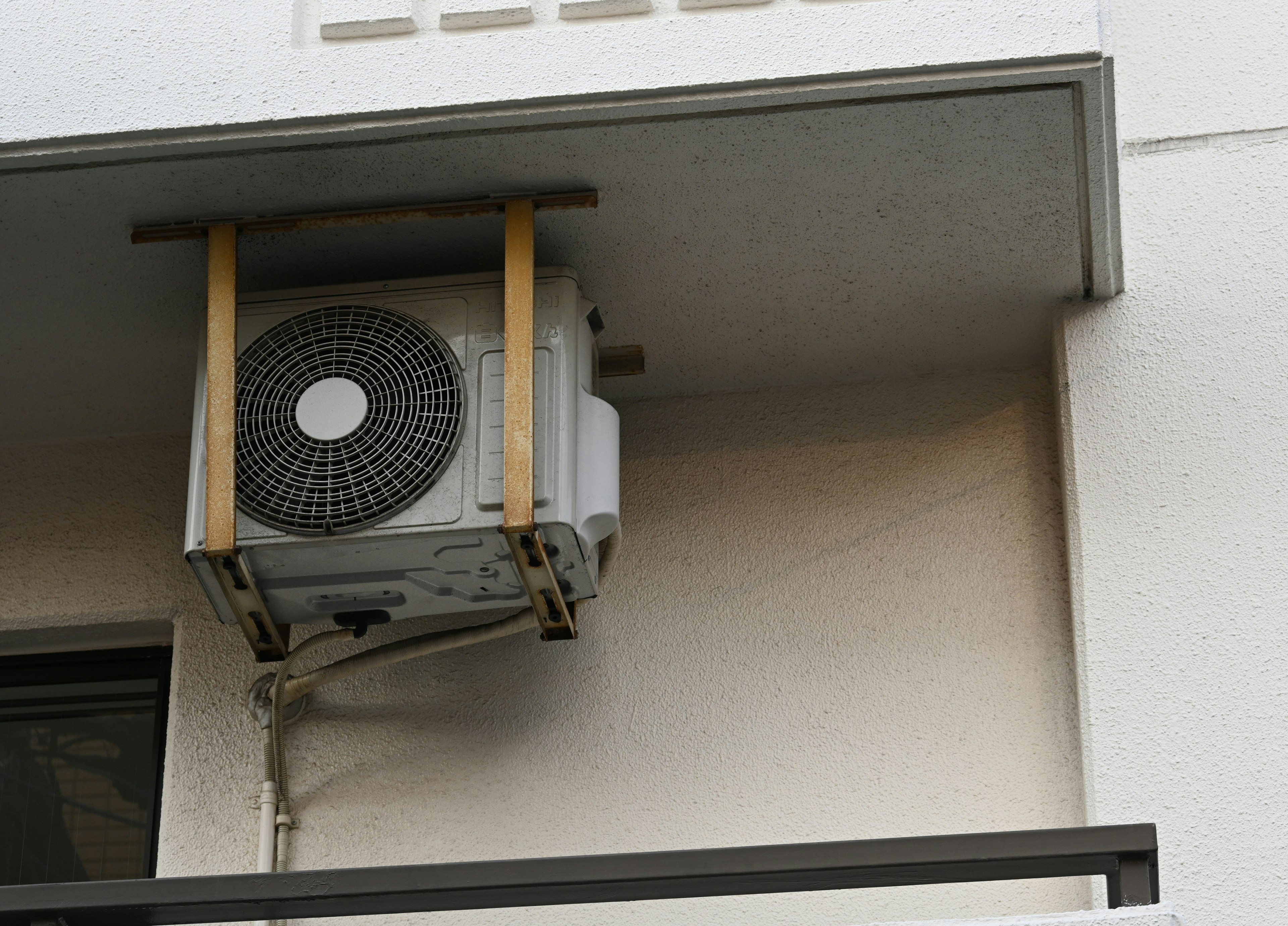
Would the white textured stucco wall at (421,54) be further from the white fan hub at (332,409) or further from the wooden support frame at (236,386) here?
the white fan hub at (332,409)

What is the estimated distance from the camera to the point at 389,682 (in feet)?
13.3

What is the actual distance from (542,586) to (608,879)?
2.93 ft

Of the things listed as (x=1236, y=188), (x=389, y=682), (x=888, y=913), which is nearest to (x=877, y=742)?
(x=888, y=913)

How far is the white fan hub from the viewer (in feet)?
11.6

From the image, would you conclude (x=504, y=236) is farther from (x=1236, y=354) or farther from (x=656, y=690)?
(x=1236, y=354)

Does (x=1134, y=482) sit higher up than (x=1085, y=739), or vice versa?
(x=1134, y=482)

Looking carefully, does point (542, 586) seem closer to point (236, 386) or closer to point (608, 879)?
point (236, 386)

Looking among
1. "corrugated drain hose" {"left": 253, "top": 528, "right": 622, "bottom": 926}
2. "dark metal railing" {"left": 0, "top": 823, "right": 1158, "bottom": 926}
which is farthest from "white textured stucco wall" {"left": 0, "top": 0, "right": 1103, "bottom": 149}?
"dark metal railing" {"left": 0, "top": 823, "right": 1158, "bottom": 926}

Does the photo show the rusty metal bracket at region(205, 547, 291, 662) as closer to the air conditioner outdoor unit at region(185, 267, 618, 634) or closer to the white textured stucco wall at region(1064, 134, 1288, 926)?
the air conditioner outdoor unit at region(185, 267, 618, 634)

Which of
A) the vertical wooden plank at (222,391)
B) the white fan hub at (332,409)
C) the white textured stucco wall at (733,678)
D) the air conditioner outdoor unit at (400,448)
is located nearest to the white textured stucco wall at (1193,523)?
the white textured stucco wall at (733,678)

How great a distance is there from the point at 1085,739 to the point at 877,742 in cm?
48

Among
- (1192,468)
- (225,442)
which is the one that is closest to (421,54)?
(225,442)

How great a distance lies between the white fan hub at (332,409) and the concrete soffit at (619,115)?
49 cm

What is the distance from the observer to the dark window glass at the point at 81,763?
162 inches
